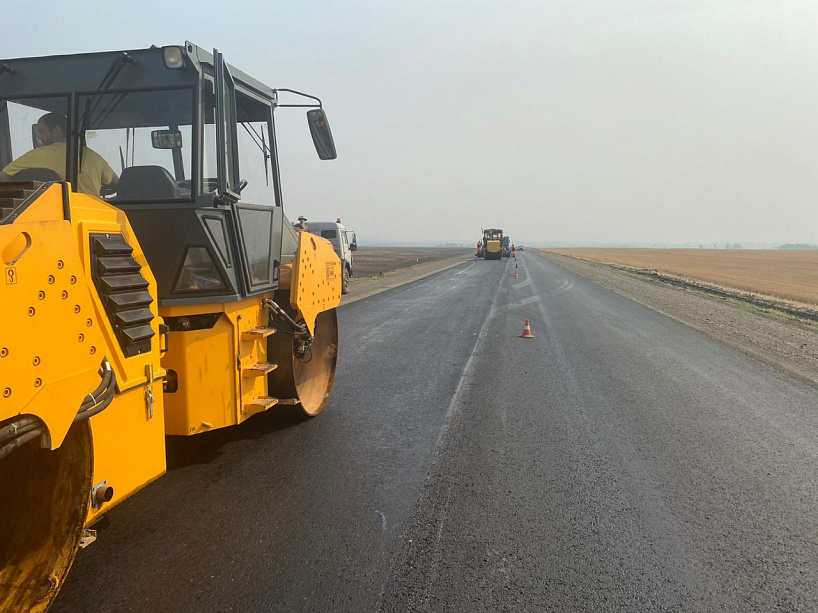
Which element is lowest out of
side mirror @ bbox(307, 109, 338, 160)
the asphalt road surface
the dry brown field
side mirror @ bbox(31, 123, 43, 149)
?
the dry brown field

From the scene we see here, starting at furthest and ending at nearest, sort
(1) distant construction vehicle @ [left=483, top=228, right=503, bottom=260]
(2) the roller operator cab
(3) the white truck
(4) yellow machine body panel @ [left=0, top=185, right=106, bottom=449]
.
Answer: (1) distant construction vehicle @ [left=483, top=228, right=503, bottom=260] → (3) the white truck → (2) the roller operator cab → (4) yellow machine body panel @ [left=0, top=185, right=106, bottom=449]

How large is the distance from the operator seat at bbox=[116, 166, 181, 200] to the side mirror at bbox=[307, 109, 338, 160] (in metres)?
1.49

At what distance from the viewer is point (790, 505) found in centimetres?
370

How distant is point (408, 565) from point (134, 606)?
1314 millimetres

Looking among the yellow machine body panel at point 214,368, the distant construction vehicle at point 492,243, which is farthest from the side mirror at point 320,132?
the distant construction vehicle at point 492,243

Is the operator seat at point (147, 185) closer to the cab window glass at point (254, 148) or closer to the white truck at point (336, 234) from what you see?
the cab window glass at point (254, 148)

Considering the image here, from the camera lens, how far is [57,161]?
348cm

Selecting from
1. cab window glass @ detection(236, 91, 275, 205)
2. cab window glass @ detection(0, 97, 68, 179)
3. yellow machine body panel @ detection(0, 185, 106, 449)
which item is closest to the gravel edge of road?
cab window glass @ detection(236, 91, 275, 205)

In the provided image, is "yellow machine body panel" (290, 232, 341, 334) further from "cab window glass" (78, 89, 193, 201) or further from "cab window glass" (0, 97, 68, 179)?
"cab window glass" (0, 97, 68, 179)

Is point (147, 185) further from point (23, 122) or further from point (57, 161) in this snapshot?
point (23, 122)

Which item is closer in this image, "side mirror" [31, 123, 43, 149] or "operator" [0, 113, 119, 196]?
"operator" [0, 113, 119, 196]

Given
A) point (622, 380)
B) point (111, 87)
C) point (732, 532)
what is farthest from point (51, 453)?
point (622, 380)

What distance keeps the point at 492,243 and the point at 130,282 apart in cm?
5174

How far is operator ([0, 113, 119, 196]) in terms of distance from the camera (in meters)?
3.46
